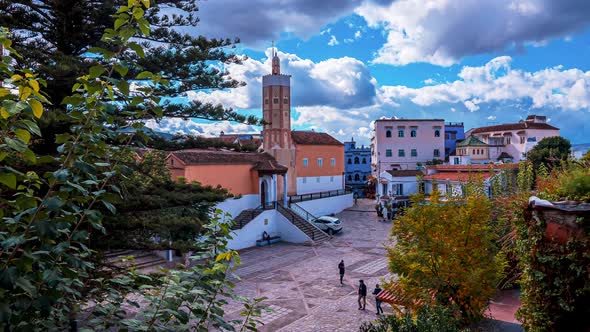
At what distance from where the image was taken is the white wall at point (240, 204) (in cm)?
2697

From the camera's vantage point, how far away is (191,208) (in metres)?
10.1

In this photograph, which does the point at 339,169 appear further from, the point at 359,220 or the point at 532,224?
the point at 532,224

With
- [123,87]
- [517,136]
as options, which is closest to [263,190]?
[123,87]

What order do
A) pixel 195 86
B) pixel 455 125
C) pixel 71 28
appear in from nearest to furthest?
pixel 71 28, pixel 195 86, pixel 455 125

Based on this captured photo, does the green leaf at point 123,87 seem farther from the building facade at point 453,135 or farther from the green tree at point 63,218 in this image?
the building facade at point 453,135

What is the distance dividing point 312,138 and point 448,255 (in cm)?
3118

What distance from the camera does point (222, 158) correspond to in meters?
27.3

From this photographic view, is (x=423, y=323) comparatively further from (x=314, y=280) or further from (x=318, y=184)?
(x=318, y=184)

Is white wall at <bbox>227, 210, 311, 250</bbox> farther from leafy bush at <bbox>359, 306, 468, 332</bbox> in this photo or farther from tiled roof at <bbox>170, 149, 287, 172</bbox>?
leafy bush at <bbox>359, 306, 468, 332</bbox>

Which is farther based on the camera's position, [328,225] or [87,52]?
[328,225]

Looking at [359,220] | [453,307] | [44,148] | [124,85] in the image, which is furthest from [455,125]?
[124,85]

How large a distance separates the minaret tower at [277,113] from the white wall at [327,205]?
3493 millimetres

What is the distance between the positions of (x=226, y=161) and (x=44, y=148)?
18.3 metres

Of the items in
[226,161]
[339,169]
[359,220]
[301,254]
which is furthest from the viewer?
[339,169]
